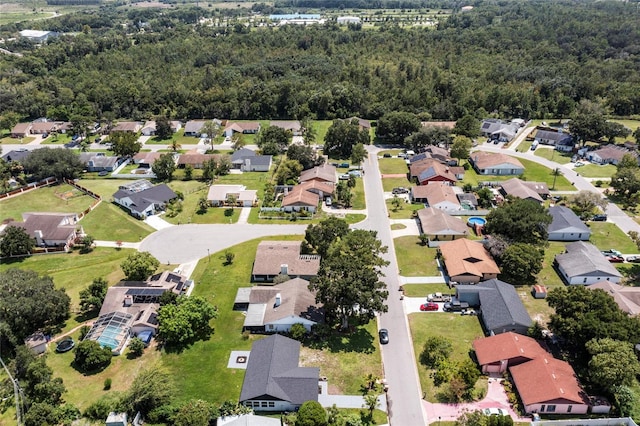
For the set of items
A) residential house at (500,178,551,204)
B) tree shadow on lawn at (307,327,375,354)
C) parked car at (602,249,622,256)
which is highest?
residential house at (500,178,551,204)

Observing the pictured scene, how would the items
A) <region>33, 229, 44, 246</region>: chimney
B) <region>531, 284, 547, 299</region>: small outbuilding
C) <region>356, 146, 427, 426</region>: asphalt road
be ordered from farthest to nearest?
<region>33, 229, 44, 246</region>: chimney, <region>531, 284, 547, 299</region>: small outbuilding, <region>356, 146, 427, 426</region>: asphalt road

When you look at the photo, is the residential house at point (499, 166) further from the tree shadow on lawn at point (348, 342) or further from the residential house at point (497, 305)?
the tree shadow on lawn at point (348, 342)

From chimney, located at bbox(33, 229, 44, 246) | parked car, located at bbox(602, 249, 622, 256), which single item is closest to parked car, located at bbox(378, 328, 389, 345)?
parked car, located at bbox(602, 249, 622, 256)

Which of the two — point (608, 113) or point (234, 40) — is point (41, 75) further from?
point (608, 113)

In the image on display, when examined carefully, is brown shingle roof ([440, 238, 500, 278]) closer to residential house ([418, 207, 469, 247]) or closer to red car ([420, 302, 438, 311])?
residential house ([418, 207, 469, 247])

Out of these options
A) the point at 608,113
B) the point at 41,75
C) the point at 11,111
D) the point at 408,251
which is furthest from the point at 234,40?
the point at 408,251

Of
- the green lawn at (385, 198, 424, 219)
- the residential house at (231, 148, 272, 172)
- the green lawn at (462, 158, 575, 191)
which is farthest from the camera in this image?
the residential house at (231, 148, 272, 172)

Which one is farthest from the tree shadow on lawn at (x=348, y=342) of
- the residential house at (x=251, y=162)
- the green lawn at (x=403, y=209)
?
the residential house at (x=251, y=162)
